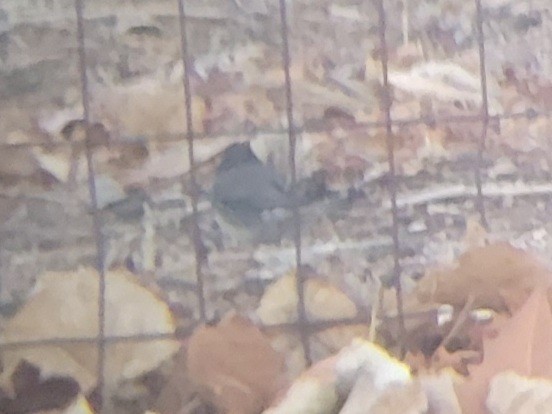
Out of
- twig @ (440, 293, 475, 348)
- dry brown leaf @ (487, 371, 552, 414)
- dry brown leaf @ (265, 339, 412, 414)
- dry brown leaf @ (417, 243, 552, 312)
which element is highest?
dry brown leaf @ (417, 243, 552, 312)

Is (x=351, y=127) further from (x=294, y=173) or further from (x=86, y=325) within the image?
(x=86, y=325)

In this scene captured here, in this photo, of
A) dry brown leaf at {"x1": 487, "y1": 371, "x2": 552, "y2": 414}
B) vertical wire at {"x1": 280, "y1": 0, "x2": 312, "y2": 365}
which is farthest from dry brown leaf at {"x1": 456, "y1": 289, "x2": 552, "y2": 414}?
vertical wire at {"x1": 280, "y1": 0, "x2": 312, "y2": 365}

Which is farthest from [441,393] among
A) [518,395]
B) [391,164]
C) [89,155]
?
[89,155]

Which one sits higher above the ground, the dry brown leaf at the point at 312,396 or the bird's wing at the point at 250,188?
the bird's wing at the point at 250,188

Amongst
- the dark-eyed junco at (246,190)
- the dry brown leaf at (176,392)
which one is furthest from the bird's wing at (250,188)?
the dry brown leaf at (176,392)

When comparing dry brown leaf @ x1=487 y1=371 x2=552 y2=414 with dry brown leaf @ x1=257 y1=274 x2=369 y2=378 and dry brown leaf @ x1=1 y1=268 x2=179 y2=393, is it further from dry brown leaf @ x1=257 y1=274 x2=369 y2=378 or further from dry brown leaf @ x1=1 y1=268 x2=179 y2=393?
dry brown leaf @ x1=1 y1=268 x2=179 y2=393

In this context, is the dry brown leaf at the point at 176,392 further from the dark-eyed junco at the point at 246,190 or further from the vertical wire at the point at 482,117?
the vertical wire at the point at 482,117
